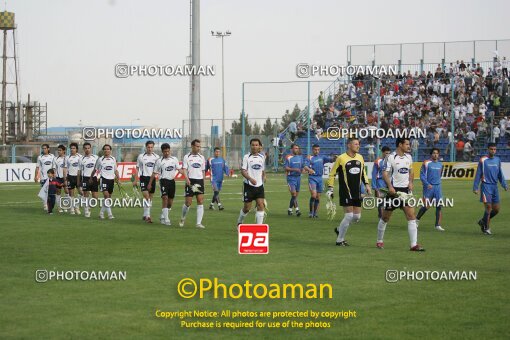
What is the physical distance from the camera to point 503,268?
1438 cm

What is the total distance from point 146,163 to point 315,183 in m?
5.34

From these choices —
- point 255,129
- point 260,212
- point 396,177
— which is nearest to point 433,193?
point 396,177

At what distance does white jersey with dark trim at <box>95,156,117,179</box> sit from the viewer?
82.0 feet

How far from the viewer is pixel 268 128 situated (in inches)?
2201

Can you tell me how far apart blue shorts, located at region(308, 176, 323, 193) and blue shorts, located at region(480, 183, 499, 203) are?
6.10 m

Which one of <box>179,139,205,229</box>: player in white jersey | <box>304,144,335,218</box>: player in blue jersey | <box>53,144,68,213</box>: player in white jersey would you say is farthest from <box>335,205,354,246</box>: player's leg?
<box>53,144,68,213</box>: player in white jersey

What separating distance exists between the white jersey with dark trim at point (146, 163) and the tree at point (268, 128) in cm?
3079

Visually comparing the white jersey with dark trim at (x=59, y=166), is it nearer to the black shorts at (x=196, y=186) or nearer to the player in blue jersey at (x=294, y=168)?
the black shorts at (x=196, y=186)

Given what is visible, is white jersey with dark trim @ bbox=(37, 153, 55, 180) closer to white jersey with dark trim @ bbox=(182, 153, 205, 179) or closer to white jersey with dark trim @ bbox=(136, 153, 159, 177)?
white jersey with dark trim @ bbox=(136, 153, 159, 177)

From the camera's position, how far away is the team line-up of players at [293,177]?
17.4m

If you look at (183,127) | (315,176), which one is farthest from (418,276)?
(183,127)

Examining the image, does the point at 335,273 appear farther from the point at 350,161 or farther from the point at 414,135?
the point at 414,135

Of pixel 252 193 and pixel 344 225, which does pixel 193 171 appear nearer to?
pixel 252 193

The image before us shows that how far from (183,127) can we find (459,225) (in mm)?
34882
